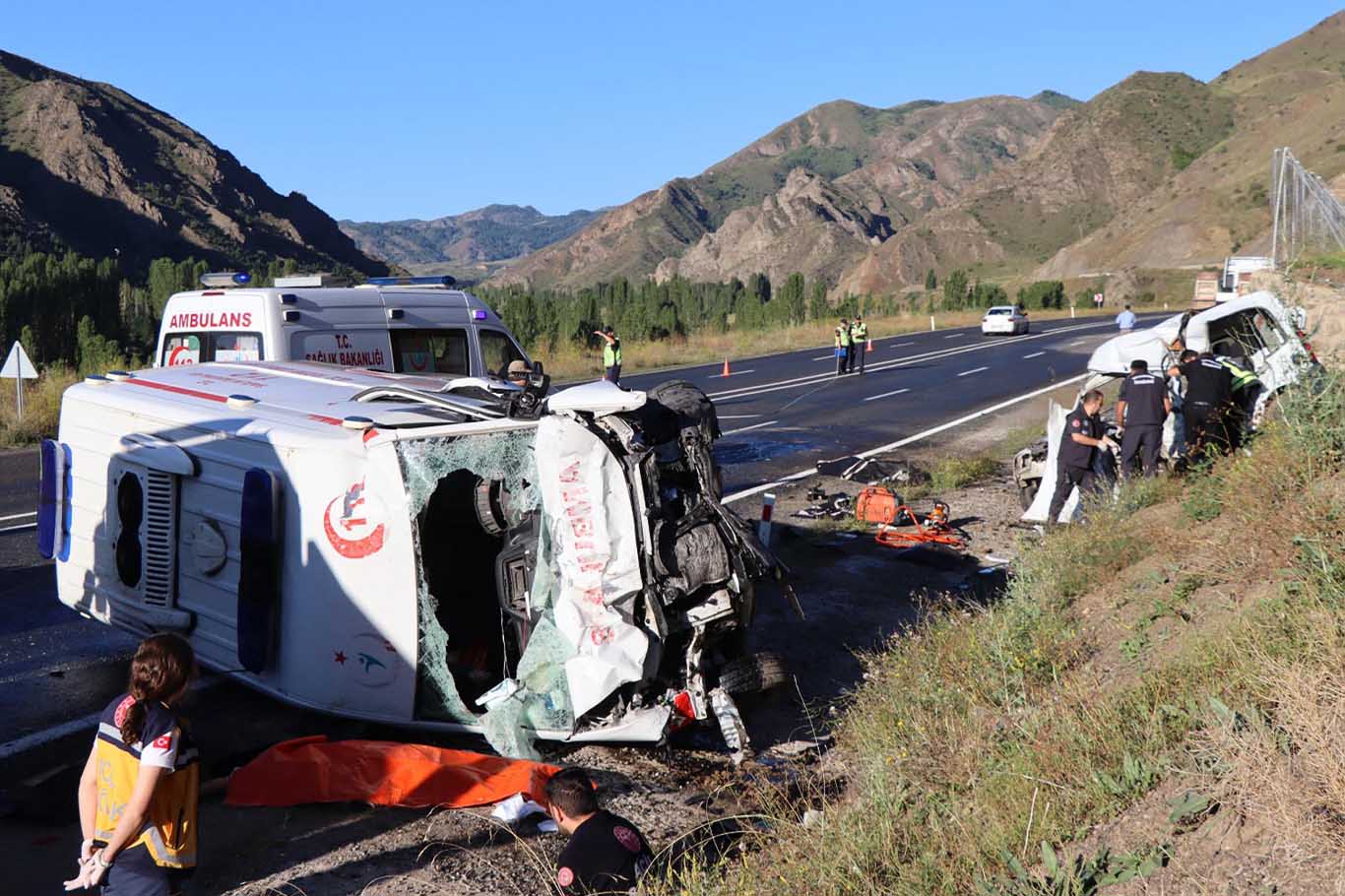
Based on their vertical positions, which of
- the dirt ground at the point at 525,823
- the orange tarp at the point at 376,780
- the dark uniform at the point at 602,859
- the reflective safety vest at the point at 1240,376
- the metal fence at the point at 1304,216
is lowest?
the dirt ground at the point at 525,823

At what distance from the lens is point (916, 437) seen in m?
19.1

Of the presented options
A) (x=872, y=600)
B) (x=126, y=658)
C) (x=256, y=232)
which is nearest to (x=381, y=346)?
(x=126, y=658)

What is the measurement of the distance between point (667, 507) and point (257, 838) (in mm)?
2725

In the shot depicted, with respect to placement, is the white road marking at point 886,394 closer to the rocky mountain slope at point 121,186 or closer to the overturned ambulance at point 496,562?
the overturned ambulance at point 496,562

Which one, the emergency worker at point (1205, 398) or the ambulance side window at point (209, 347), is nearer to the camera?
the ambulance side window at point (209, 347)

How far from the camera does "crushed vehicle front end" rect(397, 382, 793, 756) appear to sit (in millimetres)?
6094

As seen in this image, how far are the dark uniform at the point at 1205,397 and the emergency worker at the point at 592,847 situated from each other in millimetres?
8440

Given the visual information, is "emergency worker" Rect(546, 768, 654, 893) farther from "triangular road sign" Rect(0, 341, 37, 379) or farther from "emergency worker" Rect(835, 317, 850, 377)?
"emergency worker" Rect(835, 317, 850, 377)

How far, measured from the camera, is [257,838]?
5.29m

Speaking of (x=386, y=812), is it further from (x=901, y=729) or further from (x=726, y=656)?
(x=901, y=729)

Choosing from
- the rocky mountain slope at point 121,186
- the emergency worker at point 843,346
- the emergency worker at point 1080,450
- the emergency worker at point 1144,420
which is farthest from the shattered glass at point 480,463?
the rocky mountain slope at point 121,186

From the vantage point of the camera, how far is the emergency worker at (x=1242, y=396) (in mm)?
11305

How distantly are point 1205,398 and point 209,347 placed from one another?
975 cm

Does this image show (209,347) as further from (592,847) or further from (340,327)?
(592,847)
